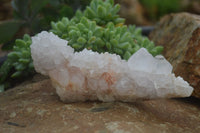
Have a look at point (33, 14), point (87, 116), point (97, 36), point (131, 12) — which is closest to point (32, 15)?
point (33, 14)

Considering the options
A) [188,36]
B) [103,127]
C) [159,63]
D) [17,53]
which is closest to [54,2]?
[17,53]

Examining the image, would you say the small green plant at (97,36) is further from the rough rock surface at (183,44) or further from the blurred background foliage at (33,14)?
the blurred background foliage at (33,14)

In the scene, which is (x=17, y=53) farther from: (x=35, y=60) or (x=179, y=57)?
(x=179, y=57)

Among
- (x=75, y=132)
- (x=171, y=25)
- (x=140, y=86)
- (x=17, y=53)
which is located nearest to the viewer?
(x=75, y=132)

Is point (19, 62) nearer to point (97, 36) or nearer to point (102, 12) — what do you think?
point (97, 36)

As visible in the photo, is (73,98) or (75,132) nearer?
(75,132)

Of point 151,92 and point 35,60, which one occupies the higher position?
point 35,60

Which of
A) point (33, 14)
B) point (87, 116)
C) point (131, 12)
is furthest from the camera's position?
point (131, 12)

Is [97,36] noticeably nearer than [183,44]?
Yes
